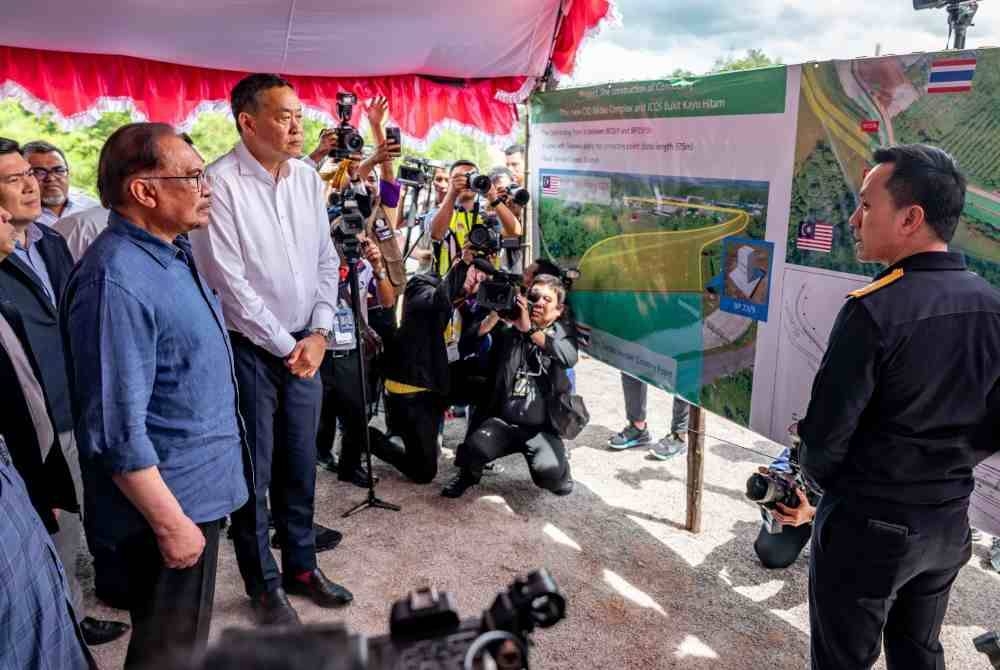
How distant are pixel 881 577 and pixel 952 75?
1469mm

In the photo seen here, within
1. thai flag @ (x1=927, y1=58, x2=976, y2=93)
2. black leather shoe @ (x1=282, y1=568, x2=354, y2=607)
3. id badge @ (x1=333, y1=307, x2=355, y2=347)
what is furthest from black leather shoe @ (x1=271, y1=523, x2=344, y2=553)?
thai flag @ (x1=927, y1=58, x2=976, y2=93)

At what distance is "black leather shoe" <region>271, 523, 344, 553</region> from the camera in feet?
10.4

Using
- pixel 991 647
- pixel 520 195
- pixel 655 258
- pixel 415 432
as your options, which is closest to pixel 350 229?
pixel 520 195

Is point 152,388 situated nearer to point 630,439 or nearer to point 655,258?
point 655,258

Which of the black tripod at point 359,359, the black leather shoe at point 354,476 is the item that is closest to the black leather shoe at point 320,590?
the black tripod at point 359,359

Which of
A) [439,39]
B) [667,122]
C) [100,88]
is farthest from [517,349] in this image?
[100,88]

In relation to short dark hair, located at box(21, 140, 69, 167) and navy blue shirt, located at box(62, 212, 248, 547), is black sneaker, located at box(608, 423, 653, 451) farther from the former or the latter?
short dark hair, located at box(21, 140, 69, 167)

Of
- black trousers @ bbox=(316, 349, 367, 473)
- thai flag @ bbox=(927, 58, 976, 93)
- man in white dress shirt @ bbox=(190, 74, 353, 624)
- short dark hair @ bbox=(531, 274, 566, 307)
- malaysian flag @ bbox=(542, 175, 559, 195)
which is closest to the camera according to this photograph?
thai flag @ bbox=(927, 58, 976, 93)

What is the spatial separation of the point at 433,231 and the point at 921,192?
9.42 feet

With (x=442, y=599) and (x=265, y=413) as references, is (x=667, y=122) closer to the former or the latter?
(x=265, y=413)

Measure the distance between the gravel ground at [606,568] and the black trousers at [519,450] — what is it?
0.16 m

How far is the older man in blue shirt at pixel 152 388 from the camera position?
5.01 ft

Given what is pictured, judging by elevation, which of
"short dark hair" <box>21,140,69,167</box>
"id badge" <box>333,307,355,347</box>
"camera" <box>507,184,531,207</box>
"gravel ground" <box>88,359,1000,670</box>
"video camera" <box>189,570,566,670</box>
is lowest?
"gravel ground" <box>88,359,1000,670</box>

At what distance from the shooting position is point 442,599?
0.60 meters
